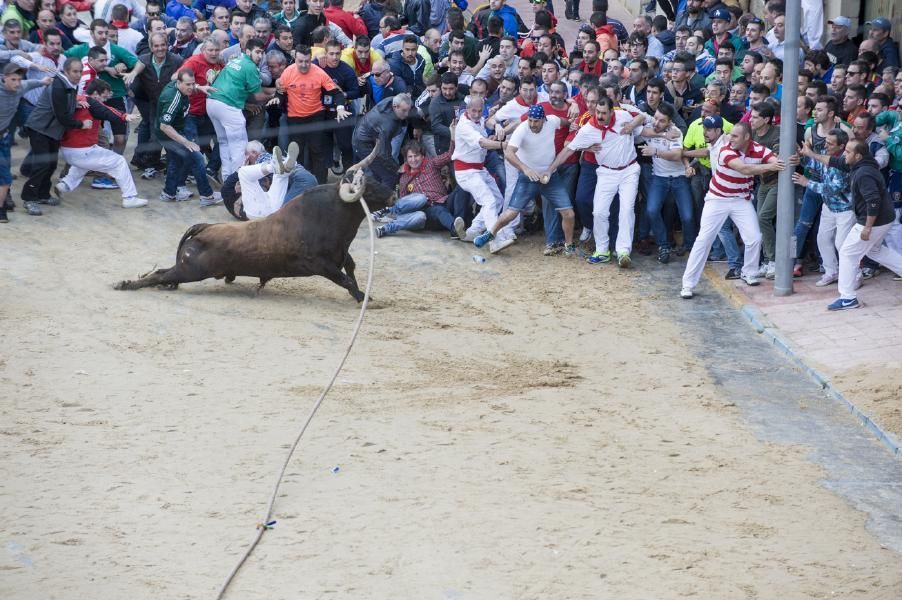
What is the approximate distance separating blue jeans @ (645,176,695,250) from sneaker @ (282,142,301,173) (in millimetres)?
3925

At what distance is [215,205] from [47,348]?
199 inches

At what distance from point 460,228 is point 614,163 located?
1981 millimetres

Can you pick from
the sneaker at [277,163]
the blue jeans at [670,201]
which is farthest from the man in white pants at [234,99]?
the blue jeans at [670,201]

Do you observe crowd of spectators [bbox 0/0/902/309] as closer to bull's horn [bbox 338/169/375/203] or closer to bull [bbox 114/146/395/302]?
bull [bbox 114/146/395/302]

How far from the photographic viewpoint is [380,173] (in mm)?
14734

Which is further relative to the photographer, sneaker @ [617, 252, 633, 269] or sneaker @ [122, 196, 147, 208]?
sneaker @ [122, 196, 147, 208]

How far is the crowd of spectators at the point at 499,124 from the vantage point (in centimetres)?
1270

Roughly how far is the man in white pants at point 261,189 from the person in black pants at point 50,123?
215cm

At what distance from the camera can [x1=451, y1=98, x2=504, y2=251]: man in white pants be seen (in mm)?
14047

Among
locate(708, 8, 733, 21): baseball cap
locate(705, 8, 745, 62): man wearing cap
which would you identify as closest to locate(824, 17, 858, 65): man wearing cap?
locate(705, 8, 745, 62): man wearing cap

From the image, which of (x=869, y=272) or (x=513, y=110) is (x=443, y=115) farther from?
(x=869, y=272)

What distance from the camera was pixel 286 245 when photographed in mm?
12070

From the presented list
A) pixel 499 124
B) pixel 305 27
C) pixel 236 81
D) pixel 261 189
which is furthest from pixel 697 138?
pixel 305 27

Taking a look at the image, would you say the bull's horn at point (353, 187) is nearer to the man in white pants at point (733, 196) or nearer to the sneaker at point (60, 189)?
the man in white pants at point (733, 196)
